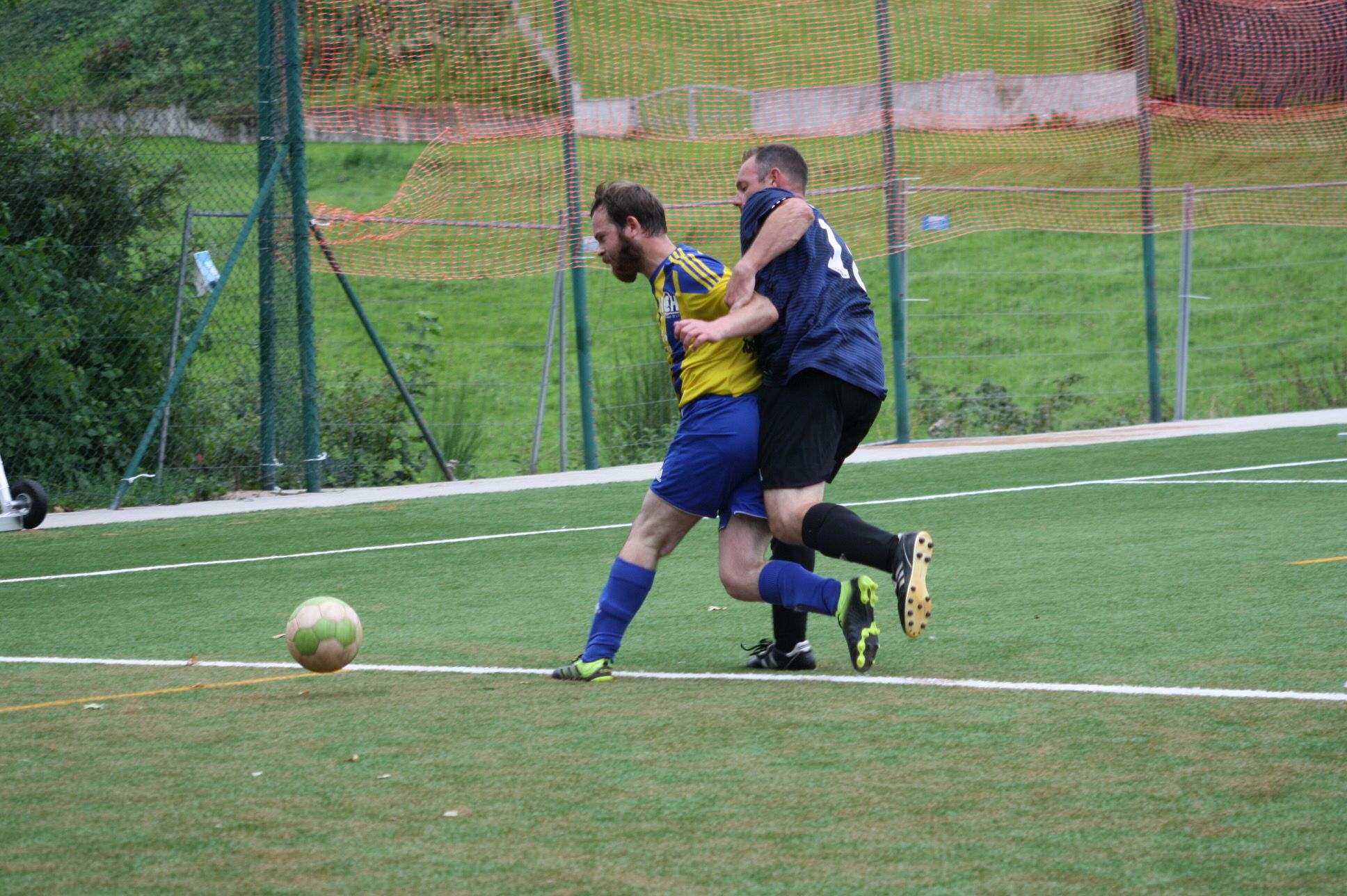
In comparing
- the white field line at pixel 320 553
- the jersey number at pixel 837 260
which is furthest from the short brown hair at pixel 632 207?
the white field line at pixel 320 553

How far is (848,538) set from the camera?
5195 millimetres

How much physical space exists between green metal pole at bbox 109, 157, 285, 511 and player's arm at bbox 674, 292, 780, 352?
291 inches

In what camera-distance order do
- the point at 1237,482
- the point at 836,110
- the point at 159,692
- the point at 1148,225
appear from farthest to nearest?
the point at 836,110
the point at 1148,225
the point at 1237,482
the point at 159,692

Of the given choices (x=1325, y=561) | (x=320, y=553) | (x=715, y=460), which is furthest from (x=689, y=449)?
(x=320, y=553)

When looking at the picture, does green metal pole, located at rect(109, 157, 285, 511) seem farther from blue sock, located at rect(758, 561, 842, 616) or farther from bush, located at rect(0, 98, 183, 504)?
blue sock, located at rect(758, 561, 842, 616)

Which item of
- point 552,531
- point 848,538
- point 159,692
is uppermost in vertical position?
point 848,538

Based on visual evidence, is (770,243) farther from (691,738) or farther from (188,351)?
(188,351)

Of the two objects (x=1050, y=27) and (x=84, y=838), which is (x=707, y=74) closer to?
(x=1050, y=27)

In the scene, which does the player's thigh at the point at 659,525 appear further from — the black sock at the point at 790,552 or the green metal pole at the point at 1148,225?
the green metal pole at the point at 1148,225

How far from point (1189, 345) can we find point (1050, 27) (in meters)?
4.15

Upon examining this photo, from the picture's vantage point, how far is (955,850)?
3398 mm

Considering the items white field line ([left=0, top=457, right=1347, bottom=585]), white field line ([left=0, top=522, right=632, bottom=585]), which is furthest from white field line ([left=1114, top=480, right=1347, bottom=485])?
white field line ([left=0, top=522, right=632, bottom=585])

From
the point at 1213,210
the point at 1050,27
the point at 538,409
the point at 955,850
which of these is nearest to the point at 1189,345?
the point at 1213,210

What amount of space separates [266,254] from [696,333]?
8.00 meters
